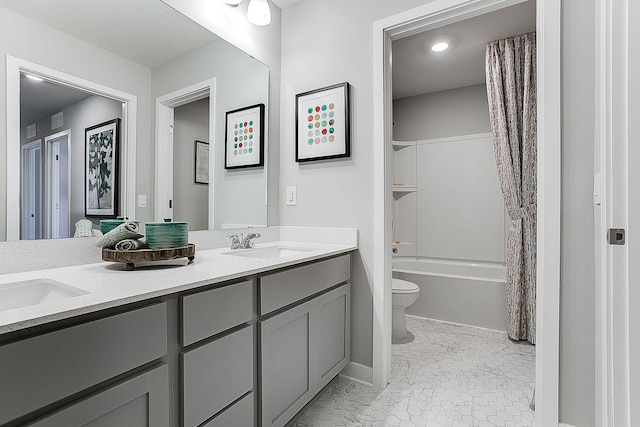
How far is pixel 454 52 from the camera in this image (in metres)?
2.73

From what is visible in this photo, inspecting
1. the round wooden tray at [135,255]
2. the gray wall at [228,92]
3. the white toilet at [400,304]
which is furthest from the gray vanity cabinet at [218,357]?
the white toilet at [400,304]

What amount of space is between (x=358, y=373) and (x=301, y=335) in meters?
0.69

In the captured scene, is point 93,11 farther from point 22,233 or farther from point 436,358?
point 436,358

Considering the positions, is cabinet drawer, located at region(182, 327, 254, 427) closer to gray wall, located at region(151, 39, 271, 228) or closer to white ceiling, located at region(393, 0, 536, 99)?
gray wall, located at region(151, 39, 271, 228)

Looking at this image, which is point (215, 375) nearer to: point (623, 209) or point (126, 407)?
point (126, 407)

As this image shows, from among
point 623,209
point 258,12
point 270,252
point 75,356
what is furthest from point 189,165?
point 623,209

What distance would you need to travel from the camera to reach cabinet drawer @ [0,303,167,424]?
2.04ft

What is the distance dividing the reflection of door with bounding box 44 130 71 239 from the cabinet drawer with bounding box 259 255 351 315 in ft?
2.56

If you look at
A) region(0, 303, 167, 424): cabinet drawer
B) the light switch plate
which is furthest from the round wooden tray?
the light switch plate

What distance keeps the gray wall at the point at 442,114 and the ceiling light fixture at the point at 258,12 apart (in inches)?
92.4

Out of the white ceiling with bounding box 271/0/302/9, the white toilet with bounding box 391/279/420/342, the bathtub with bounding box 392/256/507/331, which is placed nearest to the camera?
the white ceiling with bounding box 271/0/302/9

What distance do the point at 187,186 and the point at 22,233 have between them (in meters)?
0.69

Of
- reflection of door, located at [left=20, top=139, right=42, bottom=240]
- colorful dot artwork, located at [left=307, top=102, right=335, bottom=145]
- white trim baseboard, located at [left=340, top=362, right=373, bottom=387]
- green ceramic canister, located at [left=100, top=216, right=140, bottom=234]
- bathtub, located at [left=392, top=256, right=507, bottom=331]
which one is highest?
colorful dot artwork, located at [left=307, top=102, right=335, bottom=145]

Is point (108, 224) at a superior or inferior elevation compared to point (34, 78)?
inferior
